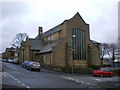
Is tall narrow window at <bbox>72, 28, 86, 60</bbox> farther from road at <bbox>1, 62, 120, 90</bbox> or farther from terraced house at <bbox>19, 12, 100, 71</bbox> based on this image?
road at <bbox>1, 62, 120, 90</bbox>

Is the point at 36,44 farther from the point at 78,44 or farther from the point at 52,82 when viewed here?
the point at 52,82

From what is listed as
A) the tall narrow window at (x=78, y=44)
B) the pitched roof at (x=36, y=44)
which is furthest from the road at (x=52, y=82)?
the pitched roof at (x=36, y=44)

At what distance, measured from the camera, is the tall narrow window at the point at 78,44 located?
44.9m

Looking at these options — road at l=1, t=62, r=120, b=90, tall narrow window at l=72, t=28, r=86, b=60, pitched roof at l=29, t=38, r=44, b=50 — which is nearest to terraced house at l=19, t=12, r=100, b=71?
tall narrow window at l=72, t=28, r=86, b=60

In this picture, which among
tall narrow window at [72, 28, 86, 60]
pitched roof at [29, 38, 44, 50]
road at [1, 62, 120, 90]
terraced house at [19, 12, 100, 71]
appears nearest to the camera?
road at [1, 62, 120, 90]

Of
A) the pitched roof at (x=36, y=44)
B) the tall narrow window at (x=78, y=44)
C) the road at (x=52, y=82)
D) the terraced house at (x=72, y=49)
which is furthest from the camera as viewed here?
the pitched roof at (x=36, y=44)

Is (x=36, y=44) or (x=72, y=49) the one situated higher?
(x=36, y=44)

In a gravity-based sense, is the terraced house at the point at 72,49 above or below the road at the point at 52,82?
above

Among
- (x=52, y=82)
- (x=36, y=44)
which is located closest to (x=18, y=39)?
(x=36, y=44)

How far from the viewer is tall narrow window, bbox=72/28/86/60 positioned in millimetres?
44906

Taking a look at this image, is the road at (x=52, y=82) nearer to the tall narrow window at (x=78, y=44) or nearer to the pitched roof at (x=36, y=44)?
the tall narrow window at (x=78, y=44)

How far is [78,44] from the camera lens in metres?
46.0

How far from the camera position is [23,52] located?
2391 inches

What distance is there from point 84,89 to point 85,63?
32.2 m
